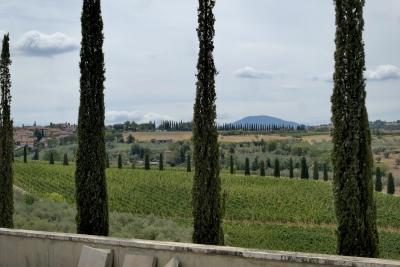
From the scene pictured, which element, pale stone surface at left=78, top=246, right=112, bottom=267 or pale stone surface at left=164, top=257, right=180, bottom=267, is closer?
pale stone surface at left=164, top=257, right=180, bottom=267

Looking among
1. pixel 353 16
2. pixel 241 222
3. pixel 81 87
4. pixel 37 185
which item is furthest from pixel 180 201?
pixel 353 16

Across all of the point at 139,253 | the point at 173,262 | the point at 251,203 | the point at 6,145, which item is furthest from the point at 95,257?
the point at 251,203

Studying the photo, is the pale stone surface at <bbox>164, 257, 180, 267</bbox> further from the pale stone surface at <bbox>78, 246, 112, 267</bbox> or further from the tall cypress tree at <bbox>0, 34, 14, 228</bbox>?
the tall cypress tree at <bbox>0, 34, 14, 228</bbox>

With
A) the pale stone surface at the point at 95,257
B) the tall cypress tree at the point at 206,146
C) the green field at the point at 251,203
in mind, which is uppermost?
the tall cypress tree at the point at 206,146

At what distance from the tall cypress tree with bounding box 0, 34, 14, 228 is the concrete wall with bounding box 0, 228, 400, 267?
33.7ft

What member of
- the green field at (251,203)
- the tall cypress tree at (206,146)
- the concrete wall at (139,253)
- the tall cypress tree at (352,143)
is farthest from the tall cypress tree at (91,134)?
the green field at (251,203)

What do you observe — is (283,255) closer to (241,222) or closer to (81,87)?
(81,87)

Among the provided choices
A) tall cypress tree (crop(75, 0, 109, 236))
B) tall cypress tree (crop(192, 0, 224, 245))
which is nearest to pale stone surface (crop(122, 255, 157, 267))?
tall cypress tree (crop(192, 0, 224, 245))

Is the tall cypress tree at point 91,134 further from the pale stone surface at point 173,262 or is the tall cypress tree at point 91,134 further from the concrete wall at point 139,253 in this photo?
the pale stone surface at point 173,262

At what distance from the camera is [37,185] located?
5806 cm

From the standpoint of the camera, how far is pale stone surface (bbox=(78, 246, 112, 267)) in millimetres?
8680

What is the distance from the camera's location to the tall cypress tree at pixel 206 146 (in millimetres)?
11891

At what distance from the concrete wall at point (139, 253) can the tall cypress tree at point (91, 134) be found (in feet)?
8.79

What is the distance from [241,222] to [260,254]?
43588 mm
